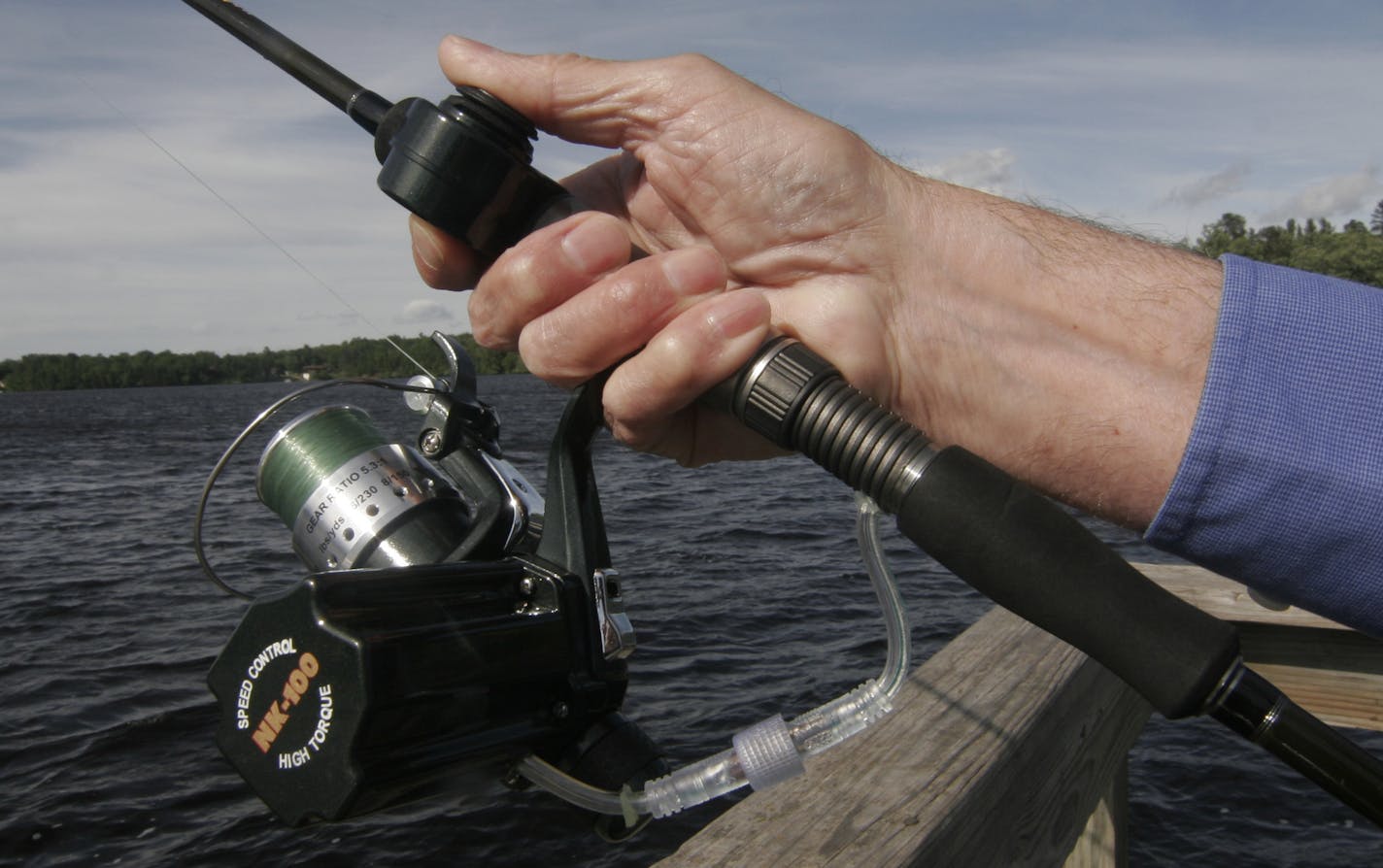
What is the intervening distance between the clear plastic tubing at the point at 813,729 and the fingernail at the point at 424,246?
1083mm

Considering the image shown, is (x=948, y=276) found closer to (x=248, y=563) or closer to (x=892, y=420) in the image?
(x=892, y=420)

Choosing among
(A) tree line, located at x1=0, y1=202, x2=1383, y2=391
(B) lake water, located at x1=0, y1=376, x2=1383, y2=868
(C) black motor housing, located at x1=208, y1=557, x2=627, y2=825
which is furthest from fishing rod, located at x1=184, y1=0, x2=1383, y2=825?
(A) tree line, located at x1=0, y1=202, x2=1383, y2=391

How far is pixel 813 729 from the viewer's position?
152 centimetres

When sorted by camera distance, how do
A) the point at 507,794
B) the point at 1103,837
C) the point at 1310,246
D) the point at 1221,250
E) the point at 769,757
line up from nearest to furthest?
1. the point at 769,757
2. the point at 1103,837
3. the point at 507,794
4. the point at 1221,250
5. the point at 1310,246

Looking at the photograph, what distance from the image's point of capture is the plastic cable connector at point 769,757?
150cm

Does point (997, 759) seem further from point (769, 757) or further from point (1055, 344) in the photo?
point (1055, 344)

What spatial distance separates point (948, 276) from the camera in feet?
6.98

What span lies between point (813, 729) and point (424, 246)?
1279 mm

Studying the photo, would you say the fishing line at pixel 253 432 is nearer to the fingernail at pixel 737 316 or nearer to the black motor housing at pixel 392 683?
the black motor housing at pixel 392 683

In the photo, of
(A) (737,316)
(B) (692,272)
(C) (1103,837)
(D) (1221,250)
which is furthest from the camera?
(D) (1221,250)

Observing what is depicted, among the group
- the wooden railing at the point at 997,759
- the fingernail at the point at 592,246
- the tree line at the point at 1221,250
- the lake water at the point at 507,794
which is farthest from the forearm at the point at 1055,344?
the tree line at the point at 1221,250

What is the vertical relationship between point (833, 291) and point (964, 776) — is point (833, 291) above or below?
above

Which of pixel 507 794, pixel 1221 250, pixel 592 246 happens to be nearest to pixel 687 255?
pixel 592 246

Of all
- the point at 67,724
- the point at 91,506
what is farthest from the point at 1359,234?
the point at 67,724
